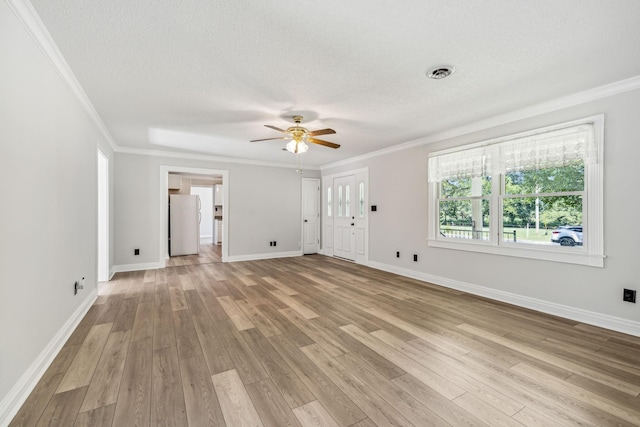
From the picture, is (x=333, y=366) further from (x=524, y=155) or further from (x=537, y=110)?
(x=537, y=110)

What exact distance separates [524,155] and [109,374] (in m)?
4.59

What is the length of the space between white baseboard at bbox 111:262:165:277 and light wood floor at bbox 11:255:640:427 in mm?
1863

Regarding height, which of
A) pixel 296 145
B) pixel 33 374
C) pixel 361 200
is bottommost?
pixel 33 374

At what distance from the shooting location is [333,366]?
6.83 ft

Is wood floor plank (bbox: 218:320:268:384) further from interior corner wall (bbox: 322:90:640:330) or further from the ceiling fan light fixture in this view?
interior corner wall (bbox: 322:90:640:330)

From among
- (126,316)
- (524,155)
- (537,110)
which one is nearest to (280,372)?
(126,316)

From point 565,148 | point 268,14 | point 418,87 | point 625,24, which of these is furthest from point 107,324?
point 565,148

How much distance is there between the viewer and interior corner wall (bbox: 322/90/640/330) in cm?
267

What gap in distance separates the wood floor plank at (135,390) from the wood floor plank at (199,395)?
0.70 ft

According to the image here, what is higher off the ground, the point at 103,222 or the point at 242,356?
the point at 103,222

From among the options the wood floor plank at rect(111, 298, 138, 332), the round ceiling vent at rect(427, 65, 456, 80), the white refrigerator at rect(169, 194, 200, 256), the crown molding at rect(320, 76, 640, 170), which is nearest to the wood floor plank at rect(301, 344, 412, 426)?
the wood floor plank at rect(111, 298, 138, 332)

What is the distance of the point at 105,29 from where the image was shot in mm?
1916

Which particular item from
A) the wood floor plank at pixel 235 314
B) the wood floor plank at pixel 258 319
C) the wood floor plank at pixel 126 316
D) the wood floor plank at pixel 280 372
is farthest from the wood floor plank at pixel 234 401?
the wood floor plank at pixel 126 316

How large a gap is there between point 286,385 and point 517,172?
3.56 m
